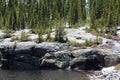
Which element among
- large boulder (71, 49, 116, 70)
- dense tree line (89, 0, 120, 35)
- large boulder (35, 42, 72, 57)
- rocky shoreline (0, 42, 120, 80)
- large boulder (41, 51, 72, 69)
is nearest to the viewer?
large boulder (71, 49, 116, 70)

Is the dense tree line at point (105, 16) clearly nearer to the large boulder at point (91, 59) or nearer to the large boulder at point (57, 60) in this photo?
the large boulder at point (91, 59)

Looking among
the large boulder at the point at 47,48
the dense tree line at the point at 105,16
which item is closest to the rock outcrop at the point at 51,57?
the large boulder at the point at 47,48

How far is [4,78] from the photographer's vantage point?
6462 centimetres

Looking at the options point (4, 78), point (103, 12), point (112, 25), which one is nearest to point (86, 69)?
point (4, 78)

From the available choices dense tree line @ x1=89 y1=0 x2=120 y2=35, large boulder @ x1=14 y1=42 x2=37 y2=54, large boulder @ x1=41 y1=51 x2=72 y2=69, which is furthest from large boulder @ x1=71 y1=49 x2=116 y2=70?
dense tree line @ x1=89 y1=0 x2=120 y2=35

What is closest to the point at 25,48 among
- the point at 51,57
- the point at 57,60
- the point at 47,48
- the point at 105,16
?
the point at 47,48

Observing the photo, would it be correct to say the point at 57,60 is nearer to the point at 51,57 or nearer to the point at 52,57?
the point at 52,57

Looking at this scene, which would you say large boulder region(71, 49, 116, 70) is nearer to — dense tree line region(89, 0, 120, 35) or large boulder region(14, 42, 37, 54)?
large boulder region(14, 42, 37, 54)

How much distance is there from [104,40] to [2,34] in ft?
103

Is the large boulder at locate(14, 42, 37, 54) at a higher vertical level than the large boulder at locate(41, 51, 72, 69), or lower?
higher

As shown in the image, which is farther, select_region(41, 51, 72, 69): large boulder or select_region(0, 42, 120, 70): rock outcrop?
select_region(41, 51, 72, 69): large boulder

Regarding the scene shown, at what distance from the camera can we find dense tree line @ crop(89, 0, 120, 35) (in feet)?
395

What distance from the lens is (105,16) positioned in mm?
128875

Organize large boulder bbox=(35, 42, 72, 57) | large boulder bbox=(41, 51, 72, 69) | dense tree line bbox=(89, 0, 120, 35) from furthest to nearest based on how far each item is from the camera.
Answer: dense tree line bbox=(89, 0, 120, 35), large boulder bbox=(35, 42, 72, 57), large boulder bbox=(41, 51, 72, 69)
